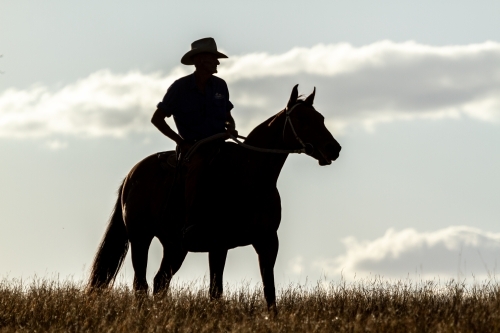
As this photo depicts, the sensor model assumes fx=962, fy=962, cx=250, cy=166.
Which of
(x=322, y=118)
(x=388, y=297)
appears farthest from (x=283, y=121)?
(x=388, y=297)

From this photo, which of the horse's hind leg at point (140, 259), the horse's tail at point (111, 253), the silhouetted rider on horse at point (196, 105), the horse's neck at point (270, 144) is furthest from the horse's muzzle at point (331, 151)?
the horse's tail at point (111, 253)

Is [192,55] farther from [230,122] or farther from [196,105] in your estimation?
[230,122]

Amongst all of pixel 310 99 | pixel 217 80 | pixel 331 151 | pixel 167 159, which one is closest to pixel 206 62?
pixel 217 80

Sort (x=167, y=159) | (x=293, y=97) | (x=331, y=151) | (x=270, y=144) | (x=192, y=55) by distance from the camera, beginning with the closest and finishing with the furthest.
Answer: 1. (x=331, y=151)
2. (x=293, y=97)
3. (x=270, y=144)
4. (x=192, y=55)
5. (x=167, y=159)

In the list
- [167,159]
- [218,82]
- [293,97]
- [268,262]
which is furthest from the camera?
[167,159]

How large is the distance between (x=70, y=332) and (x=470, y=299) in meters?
5.02

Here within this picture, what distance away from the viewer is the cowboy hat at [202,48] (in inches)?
513

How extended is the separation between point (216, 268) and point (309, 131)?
239 centimetres

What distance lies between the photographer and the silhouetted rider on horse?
42.8 feet

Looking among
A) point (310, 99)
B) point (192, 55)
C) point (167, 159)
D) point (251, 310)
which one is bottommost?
point (251, 310)

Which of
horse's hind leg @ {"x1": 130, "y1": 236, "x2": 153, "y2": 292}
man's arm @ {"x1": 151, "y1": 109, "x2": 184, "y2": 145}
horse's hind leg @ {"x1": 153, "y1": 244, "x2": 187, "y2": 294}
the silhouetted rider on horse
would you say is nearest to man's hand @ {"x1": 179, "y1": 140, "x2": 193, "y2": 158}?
the silhouetted rider on horse

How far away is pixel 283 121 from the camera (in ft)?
40.4

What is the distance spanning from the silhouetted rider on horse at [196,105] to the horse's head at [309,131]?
114 cm

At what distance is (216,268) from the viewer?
12953 mm
